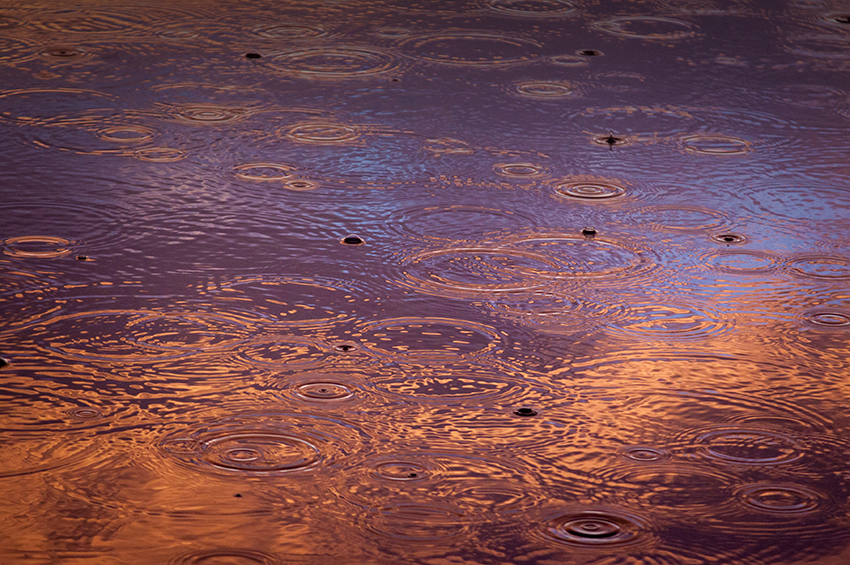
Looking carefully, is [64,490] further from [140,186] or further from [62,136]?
[62,136]

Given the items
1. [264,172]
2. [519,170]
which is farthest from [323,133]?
[519,170]

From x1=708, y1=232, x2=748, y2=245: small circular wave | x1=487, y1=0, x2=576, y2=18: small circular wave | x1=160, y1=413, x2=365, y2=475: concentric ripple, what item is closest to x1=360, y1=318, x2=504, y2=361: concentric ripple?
x1=160, y1=413, x2=365, y2=475: concentric ripple

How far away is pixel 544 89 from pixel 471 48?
1.33ft

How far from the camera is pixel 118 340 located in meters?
1.66

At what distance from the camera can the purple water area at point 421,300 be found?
1289mm

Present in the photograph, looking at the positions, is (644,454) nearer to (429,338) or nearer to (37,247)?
(429,338)

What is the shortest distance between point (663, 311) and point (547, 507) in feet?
2.00

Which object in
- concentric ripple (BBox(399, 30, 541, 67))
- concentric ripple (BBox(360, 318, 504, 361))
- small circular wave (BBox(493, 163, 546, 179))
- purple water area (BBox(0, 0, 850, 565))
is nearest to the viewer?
purple water area (BBox(0, 0, 850, 565))

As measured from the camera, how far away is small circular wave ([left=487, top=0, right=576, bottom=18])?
3492 mm

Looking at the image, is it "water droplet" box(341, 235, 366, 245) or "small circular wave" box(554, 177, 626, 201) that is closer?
"water droplet" box(341, 235, 366, 245)

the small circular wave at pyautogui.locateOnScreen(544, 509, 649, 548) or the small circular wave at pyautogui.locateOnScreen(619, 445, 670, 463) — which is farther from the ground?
the small circular wave at pyautogui.locateOnScreen(619, 445, 670, 463)

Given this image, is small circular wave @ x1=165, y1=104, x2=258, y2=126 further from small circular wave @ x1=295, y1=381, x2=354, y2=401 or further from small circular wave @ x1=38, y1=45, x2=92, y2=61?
small circular wave @ x1=295, y1=381, x2=354, y2=401

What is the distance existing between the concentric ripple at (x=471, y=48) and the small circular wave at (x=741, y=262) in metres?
1.27

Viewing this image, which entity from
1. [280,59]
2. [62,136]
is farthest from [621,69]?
[62,136]
